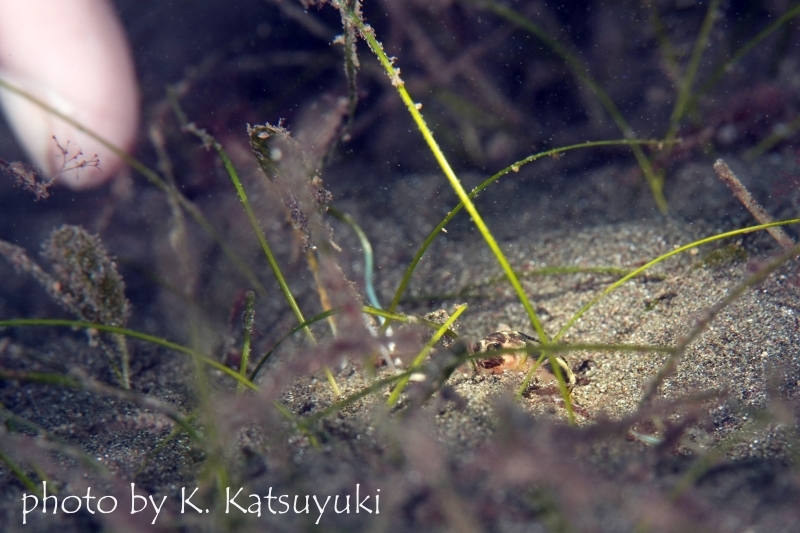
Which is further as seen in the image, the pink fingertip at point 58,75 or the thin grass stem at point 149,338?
the pink fingertip at point 58,75

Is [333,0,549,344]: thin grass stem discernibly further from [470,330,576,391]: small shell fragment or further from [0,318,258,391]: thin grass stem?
[0,318,258,391]: thin grass stem

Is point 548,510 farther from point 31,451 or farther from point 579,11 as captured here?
point 579,11

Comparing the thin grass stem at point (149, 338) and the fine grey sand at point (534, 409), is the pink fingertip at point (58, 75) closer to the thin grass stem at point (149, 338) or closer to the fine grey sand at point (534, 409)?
the fine grey sand at point (534, 409)

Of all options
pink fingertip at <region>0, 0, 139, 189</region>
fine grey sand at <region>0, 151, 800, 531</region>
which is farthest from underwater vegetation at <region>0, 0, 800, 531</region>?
pink fingertip at <region>0, 0, 139, 189</region>

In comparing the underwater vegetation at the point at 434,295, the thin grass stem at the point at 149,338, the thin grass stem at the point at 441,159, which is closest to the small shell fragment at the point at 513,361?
the underwater vegetation at the point at 434,295

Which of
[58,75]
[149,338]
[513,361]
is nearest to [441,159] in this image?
[513,361]

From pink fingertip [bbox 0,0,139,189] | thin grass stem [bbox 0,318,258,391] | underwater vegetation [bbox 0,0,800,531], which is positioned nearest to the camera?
underwater vegetation [bbox 0,0,800,531]

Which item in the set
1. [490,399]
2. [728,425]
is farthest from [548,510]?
[728,425]

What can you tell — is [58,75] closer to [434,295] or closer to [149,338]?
[149,338]
